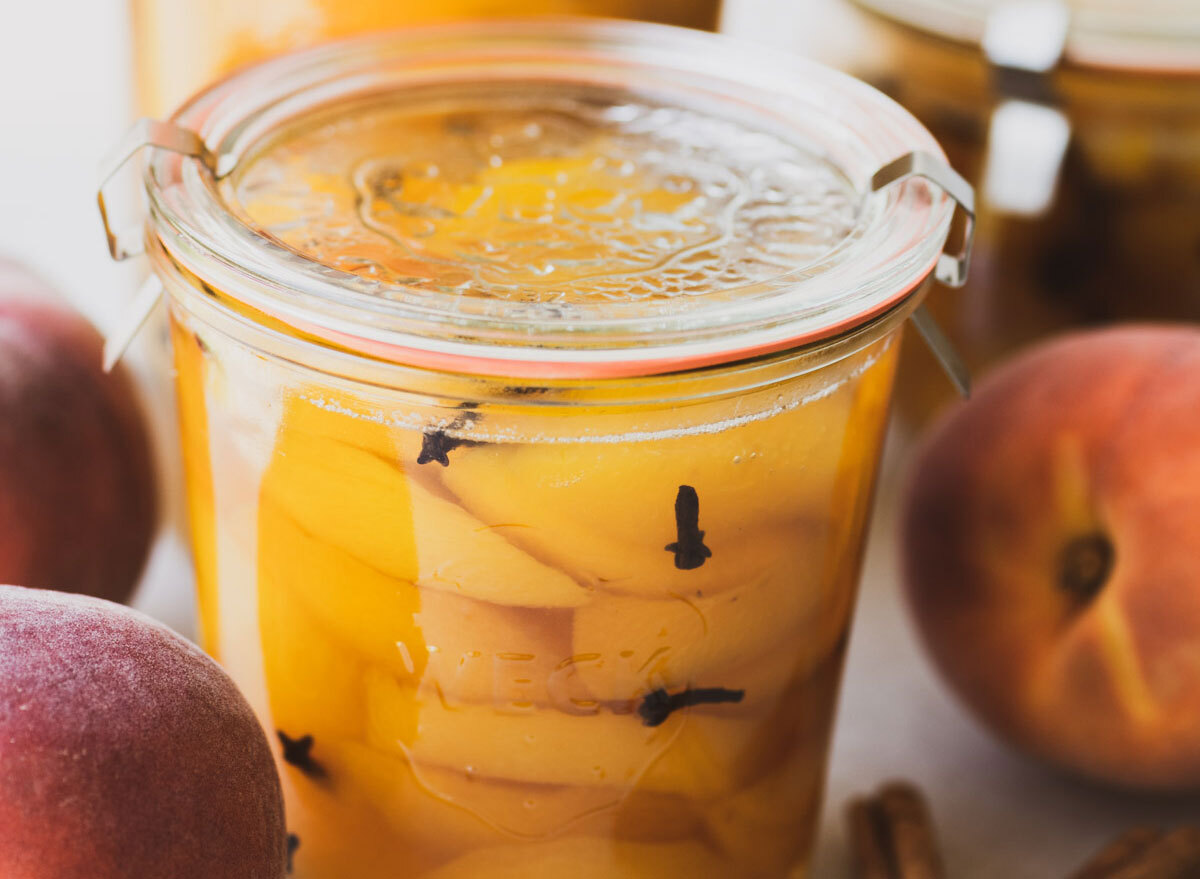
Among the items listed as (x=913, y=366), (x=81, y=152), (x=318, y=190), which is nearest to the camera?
(x=318, y=190)

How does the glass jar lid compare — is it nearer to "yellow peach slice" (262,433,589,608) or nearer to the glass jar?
the glass jar

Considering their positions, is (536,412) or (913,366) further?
(913,366)

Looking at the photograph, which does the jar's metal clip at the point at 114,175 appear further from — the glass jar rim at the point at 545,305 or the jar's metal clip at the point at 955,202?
the jar's metal clip at the point at 955,202

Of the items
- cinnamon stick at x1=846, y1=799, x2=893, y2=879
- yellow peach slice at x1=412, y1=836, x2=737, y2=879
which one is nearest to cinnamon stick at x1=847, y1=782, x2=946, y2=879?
cinnamon stick at x1=846, y1=799, x2=893, y2=879

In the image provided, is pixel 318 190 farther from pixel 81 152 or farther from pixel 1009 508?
pixel 81 152

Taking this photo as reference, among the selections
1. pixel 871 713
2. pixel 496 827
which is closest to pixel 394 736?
pixel 496 827

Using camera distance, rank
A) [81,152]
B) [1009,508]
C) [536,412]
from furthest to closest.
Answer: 1. [81,152]
2. [1009,508]
3. [536,412]

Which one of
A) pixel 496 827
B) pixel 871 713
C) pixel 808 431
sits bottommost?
pixel 871 713
